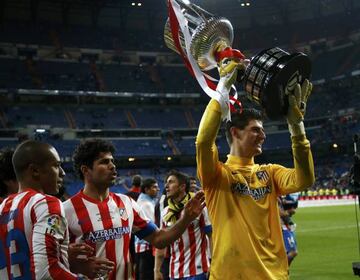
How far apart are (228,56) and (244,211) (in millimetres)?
968

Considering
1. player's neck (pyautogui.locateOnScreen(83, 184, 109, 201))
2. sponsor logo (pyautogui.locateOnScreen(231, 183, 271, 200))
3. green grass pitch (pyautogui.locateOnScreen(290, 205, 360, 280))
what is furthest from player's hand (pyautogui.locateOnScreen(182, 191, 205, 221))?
green grass pitch (pyautogui.locateOnScreen(290, 205, 360, 280))

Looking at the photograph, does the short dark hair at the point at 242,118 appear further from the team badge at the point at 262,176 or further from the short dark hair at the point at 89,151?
the short dark hair at the point at 89,151

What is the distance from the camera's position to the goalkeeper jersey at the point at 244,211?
10.3 ft

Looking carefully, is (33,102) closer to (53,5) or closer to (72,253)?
(53,5)

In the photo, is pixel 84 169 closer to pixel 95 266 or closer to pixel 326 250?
pixel 95 266

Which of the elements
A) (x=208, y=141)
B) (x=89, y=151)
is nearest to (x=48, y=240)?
(x=208, y=141)

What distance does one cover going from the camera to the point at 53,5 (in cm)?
4484

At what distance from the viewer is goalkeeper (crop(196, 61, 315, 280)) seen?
3.06m

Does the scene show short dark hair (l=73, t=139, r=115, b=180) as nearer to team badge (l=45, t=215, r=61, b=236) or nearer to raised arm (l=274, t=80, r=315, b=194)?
team badge (l=45, t=215, r=61, b=236)

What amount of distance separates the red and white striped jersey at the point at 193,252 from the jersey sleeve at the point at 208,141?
2373 mm

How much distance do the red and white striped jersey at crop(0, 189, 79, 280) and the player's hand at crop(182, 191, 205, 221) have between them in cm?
108

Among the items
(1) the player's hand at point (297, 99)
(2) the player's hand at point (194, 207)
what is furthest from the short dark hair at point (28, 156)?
(1) the player's hand at point (297, 99)

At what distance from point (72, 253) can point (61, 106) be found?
4319 cm

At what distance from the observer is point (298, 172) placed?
10.8 feet
